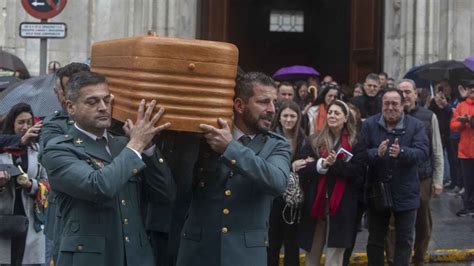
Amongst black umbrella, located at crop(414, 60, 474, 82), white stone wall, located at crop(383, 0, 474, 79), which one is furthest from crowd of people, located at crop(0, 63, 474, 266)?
white stone wall, located at crop(383, 0, 474, 79)

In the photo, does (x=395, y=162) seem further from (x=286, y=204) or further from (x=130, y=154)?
(x=130, y=154)

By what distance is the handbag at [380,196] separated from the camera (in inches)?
352

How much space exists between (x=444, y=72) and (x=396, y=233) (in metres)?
6.29

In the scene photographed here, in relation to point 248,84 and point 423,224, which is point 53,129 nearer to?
point 248,84

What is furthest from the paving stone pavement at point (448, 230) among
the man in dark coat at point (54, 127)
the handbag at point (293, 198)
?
the man in dark coat at point (54, 127)

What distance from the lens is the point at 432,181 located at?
9844 millimetres

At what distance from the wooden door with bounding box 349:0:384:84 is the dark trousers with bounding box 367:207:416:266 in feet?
27.2

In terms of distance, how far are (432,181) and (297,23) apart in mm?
12869

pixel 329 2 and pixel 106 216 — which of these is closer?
pixel 106 216

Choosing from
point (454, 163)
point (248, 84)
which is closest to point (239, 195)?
point (248, 84)

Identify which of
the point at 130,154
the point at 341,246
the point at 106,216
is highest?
the point at 130,154

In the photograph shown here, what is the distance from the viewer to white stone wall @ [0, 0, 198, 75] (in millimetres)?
16172

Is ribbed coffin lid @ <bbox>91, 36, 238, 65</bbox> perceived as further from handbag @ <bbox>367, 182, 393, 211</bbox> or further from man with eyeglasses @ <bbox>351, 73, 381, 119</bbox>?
man with eyeglasses @ <bbox>351, 73, 381, 119</bbox>

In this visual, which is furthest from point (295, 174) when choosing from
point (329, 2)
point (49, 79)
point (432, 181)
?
point (329, 2)
